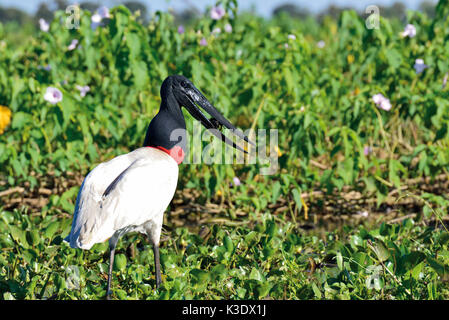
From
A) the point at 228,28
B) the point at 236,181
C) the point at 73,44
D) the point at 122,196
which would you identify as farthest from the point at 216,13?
the point at 122,196

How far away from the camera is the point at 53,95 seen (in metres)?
4.71

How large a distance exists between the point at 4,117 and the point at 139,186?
2.95m

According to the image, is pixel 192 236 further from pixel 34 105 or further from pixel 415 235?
pixel 34 105

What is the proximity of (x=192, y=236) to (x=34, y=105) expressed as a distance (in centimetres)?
182

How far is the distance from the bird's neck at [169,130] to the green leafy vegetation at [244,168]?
2.03 feet

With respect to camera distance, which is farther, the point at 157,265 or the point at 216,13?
the point at 216,13

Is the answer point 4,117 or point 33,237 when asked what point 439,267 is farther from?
point 4,117

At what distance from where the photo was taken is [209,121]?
3.64m

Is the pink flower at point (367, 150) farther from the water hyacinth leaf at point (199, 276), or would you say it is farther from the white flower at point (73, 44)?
the white flower at point (73, 44)

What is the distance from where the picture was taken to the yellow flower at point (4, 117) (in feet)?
18.5

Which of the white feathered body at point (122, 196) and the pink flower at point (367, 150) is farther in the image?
the pink flower at point (367, 150)

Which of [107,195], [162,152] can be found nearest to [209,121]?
[162,152]

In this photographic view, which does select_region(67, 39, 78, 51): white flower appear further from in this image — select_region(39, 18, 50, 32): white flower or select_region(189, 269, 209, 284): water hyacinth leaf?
select_region(189, 269, 209, 284): water hyacinth leaf

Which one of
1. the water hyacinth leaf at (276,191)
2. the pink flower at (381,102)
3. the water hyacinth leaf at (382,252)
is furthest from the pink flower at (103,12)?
the water hyacinth leaf at (382,252)
